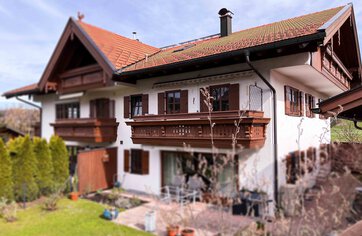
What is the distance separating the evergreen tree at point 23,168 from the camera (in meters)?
5.63

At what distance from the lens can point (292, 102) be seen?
161 cm

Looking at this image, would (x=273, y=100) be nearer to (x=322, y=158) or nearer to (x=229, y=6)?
(x=322, y=158)

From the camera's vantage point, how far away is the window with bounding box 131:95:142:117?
1423mm

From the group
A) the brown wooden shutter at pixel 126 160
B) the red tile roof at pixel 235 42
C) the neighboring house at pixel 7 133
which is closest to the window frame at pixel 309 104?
the red tile roof at pixel 235 42

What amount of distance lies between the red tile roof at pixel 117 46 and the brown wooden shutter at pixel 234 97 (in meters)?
0.57

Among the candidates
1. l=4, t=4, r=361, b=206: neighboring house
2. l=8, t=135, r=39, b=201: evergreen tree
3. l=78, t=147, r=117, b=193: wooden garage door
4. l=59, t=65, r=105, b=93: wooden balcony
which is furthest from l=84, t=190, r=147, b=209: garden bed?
l=4, t=4, r=361, b=206: neighboring house

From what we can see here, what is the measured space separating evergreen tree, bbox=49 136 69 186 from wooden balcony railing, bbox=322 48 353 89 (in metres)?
6.08

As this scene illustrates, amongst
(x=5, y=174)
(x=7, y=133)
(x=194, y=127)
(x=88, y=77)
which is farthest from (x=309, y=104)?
(x=7, y=133)

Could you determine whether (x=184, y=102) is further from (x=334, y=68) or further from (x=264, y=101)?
(x=334, y=68)

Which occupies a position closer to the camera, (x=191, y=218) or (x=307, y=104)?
(x=307, y=104)

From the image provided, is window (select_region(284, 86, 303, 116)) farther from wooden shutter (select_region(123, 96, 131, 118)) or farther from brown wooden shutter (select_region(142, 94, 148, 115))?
wooden shutter (select_region(123, 96, 131, 118))

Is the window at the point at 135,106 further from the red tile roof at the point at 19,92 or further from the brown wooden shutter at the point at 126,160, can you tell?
the red tile roof at the point at 19,92

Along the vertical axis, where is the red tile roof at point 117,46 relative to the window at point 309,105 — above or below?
above

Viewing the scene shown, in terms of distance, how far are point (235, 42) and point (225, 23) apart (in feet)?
0.50
